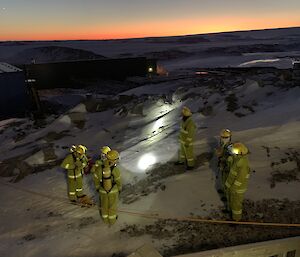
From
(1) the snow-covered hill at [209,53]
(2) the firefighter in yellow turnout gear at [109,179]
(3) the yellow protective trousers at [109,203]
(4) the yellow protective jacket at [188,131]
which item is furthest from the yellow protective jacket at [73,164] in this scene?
(1) the snow-covered hill at [209,53]

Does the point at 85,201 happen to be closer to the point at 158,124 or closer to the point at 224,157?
the point at 224,157

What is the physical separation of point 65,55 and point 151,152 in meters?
86.3

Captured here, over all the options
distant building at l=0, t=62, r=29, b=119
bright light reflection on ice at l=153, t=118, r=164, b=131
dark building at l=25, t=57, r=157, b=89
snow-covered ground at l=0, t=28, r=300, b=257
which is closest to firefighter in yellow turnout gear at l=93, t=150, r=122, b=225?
A: snow-covered ground at l=0, t=28, r=300, b=257

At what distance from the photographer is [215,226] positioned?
6.83m

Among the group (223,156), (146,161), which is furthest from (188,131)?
(146,161)

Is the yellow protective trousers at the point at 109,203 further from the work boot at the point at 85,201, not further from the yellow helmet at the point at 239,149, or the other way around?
the yellow helmet at the point at 239,149

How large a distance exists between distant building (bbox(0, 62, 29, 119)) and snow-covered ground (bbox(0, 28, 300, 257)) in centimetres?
499

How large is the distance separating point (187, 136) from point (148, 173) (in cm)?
163

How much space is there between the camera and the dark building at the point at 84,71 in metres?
32.2

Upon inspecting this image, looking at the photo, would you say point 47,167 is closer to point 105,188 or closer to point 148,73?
point 105,188

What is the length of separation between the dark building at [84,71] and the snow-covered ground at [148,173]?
15789 millimetres

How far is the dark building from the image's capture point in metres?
32.2

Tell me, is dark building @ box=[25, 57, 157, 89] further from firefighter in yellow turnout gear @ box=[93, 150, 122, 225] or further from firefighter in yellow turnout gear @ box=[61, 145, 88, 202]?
firefighter in yellow turnout gear @ box=[93, 150, 122, 225]

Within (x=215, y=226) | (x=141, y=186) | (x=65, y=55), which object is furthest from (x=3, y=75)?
(x=65, y=55)
